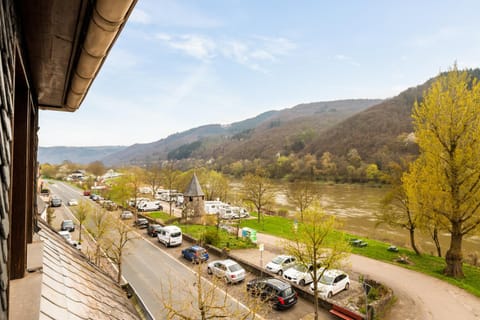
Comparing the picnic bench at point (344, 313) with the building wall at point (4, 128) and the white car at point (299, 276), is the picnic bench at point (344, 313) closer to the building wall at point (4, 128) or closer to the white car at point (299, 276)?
the white car at point (299, 276)

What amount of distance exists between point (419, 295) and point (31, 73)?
18.1m

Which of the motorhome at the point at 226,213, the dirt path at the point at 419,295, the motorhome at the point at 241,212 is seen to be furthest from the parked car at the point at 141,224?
the dirt path at the point at 419,295

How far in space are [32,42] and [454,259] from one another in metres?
21.7

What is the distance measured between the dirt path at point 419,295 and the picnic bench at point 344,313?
1870 millimetres

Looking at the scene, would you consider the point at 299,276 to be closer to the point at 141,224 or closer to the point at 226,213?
the point at 141,224

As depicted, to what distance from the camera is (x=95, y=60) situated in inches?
80.1

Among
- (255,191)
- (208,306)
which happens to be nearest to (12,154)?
(208,306)

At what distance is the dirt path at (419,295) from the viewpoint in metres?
12.6

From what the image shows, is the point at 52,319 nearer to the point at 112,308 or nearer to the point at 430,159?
the point at 112,308

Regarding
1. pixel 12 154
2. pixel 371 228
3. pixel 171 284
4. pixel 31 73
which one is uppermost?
pixel 31 73

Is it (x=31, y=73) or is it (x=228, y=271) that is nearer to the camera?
(x=31, y=73)

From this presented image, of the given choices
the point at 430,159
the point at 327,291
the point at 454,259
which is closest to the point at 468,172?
the point at 430,159

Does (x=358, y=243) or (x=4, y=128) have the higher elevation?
(x=4, y=128)

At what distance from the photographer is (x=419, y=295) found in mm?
14445
